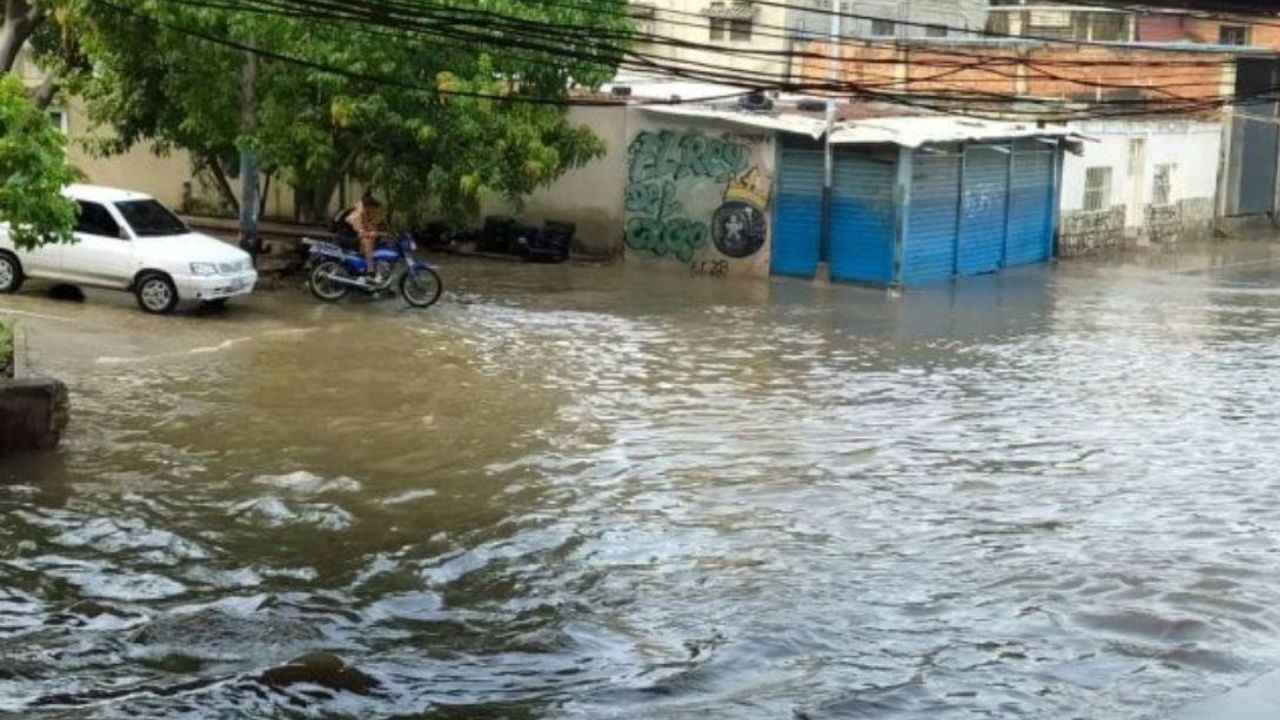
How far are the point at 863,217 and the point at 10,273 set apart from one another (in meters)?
13.0

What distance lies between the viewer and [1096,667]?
928 cm

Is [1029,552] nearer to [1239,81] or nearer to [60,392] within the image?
[60,392]

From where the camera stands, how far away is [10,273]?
2116cm

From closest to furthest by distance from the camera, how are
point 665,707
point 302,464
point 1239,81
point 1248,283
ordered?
point 665,707 < point 302,464 < point 1248,283 < point 1239,81

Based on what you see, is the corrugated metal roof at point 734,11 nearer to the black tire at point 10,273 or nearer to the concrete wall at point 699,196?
the concrete wall at point 699,196

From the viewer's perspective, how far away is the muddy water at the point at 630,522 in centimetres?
902

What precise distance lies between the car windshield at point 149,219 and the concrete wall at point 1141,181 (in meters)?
18.1

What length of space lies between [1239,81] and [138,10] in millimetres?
27805

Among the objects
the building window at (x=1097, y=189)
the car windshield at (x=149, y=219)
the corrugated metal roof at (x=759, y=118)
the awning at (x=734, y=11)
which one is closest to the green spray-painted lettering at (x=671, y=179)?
the corrugated metal roof at (x=759, y=118)

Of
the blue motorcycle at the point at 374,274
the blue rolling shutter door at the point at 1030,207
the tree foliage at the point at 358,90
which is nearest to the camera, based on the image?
the tree foliage at the point at 358,90

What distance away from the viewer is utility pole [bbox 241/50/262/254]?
2248cm

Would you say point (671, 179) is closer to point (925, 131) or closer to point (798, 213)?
point (798, 213)

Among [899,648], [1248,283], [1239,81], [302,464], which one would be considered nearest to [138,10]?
[302,464]

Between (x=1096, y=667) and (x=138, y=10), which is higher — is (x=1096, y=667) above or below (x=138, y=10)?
below
